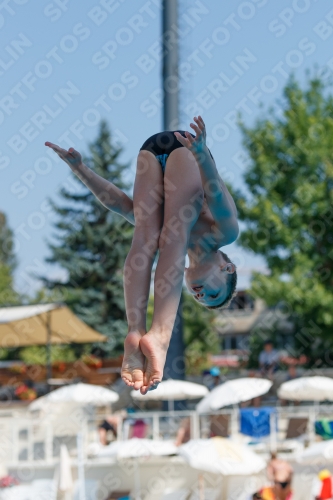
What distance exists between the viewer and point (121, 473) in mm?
13234

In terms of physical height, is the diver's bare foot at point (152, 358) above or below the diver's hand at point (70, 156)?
below

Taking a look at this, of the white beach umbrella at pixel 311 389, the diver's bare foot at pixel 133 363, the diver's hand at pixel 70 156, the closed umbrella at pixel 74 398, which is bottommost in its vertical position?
the closed umbrella at pixel 74 398

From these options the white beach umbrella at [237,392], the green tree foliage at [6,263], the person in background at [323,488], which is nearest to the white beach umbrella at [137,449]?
the white beach umbrella at [237,392]

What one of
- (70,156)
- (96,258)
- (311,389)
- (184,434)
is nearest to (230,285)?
(70,156)

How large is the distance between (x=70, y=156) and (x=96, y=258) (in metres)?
24.3

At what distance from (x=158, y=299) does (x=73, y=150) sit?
3.20 feet

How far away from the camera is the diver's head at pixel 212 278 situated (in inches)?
149

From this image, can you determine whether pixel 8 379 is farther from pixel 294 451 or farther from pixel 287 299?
pixel 294 451

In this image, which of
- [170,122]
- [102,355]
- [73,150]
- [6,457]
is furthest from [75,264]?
[73,150]

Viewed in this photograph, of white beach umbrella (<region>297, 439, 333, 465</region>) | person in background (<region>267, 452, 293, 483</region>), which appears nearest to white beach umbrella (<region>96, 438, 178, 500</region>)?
white beach umbrella (<region>297, 439, 333, 465</region>)

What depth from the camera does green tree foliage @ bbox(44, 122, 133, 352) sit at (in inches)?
1069

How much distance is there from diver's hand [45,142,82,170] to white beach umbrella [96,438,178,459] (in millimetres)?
9148

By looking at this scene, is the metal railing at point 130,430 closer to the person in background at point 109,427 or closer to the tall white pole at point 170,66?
the person in background at point 109,427

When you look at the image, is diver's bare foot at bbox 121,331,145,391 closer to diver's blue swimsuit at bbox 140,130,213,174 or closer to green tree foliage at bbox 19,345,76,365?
diver's blue swimsuit at bbox 140,130,213,174
